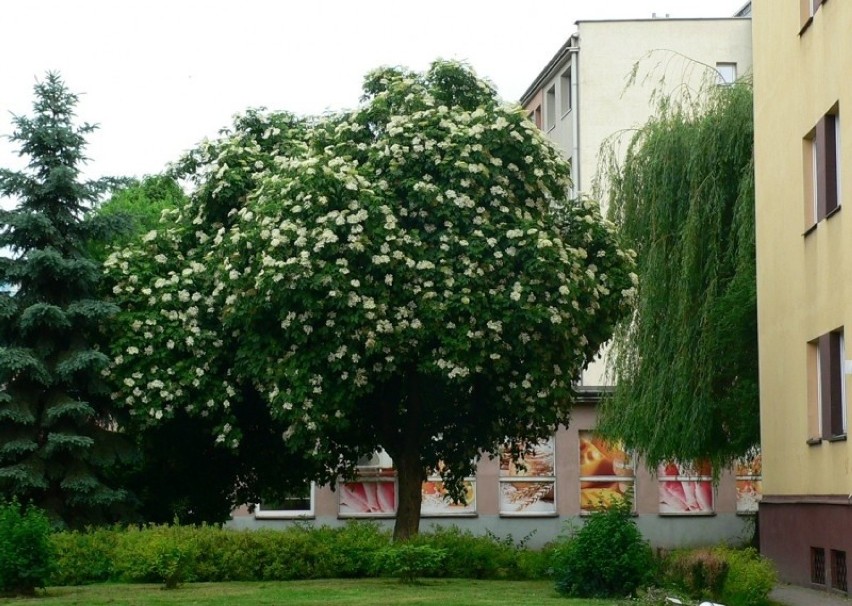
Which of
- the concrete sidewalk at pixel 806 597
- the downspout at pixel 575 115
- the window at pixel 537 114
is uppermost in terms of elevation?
the window at pixel 537 114

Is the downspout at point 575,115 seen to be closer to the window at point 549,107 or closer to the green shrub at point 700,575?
the window at point 549,107

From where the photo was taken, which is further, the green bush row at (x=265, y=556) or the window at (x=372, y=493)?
the window at (x=372, y=493)

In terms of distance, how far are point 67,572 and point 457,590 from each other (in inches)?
235

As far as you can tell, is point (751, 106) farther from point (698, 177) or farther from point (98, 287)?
point (98, 287)

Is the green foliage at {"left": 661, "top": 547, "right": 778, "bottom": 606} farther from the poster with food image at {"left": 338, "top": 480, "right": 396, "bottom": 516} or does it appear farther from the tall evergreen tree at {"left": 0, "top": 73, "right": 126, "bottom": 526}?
the poster with food image at {"left": 338, "top": 480, "right": 396, "bottom": 516}

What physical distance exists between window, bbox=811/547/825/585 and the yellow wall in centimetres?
86

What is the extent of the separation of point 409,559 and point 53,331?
25.5ft

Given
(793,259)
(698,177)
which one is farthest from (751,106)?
(793,259)

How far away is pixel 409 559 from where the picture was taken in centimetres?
2262

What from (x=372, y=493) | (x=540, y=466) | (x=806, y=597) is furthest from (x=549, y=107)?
(x=806, y=597)

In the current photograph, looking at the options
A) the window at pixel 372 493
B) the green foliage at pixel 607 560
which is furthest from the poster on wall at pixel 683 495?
the green foliage at pixel 607 560

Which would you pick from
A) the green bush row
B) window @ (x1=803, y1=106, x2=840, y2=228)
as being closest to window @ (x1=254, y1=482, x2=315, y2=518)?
the green bush row

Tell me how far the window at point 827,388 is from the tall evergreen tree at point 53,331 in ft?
36.8

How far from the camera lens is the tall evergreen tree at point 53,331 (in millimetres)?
25531
